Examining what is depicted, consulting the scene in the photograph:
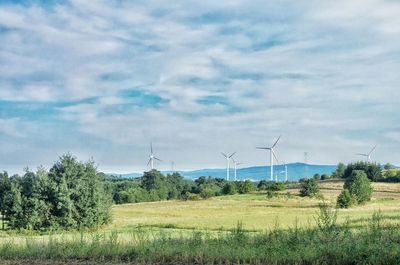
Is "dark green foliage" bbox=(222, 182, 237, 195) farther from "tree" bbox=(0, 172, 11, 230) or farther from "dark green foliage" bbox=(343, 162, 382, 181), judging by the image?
"tree" bbox=(0, 172, 11, 230)

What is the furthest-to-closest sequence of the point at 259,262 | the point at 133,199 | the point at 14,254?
the point at 133,199 < the point at 14,254 < the point at 259,262

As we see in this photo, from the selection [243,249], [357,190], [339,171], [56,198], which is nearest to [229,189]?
[357,190]

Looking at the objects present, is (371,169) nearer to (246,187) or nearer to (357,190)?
(246,187)

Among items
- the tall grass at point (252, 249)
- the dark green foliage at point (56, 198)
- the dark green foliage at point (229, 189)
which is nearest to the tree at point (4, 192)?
the dark green foliage at point (56, 198)

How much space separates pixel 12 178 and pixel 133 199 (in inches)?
2605

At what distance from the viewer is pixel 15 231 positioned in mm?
43438

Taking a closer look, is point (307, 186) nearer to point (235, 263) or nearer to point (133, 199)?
point (133, 199)

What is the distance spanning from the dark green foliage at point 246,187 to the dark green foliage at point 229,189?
1274 mm

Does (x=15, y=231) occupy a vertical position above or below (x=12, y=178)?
below

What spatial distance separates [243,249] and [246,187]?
101727mm

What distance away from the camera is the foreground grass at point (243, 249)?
9.28m

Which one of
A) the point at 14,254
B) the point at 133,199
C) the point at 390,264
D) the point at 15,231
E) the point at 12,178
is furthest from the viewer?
the point at 133,199

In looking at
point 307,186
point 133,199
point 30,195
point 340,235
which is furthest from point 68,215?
point 133,199

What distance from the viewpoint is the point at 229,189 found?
110875mm
